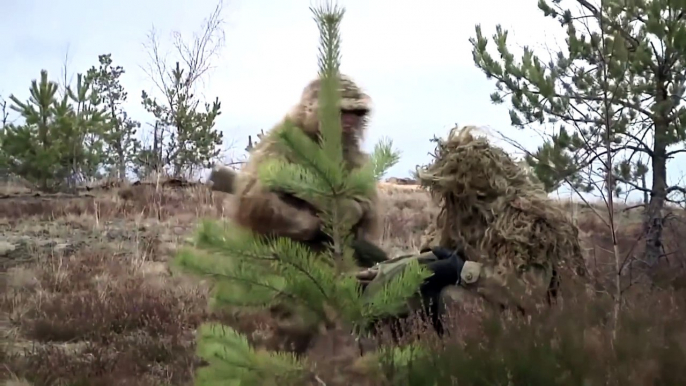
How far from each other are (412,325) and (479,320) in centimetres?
30

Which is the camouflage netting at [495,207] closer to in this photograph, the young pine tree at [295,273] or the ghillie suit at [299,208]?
the ghillie suit at [299,208]

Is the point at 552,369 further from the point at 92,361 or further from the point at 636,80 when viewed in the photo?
the point at 636,80

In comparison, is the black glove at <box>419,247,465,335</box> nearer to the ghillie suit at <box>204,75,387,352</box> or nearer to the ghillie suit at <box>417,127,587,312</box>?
the ghillie suit at <box>417,127,587,312</box>

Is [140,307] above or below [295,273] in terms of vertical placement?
below

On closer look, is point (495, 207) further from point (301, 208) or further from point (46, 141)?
point (46, 141)

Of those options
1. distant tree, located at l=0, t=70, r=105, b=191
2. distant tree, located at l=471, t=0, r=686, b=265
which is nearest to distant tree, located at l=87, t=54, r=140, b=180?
distant tree, located at l=0, t=70, r=105, b=191

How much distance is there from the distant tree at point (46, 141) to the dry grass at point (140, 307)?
2408mm

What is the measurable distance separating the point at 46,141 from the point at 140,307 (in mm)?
11103

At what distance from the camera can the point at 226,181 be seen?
4.77m

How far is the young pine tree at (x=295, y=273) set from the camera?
2219mm

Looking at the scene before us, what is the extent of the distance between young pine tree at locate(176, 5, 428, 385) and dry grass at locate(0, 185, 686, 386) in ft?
0.40

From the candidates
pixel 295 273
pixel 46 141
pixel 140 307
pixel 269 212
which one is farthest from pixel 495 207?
pixel 46 141

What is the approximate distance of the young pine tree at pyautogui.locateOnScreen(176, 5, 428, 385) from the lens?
2219mm

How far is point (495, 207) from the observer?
3.66 m
